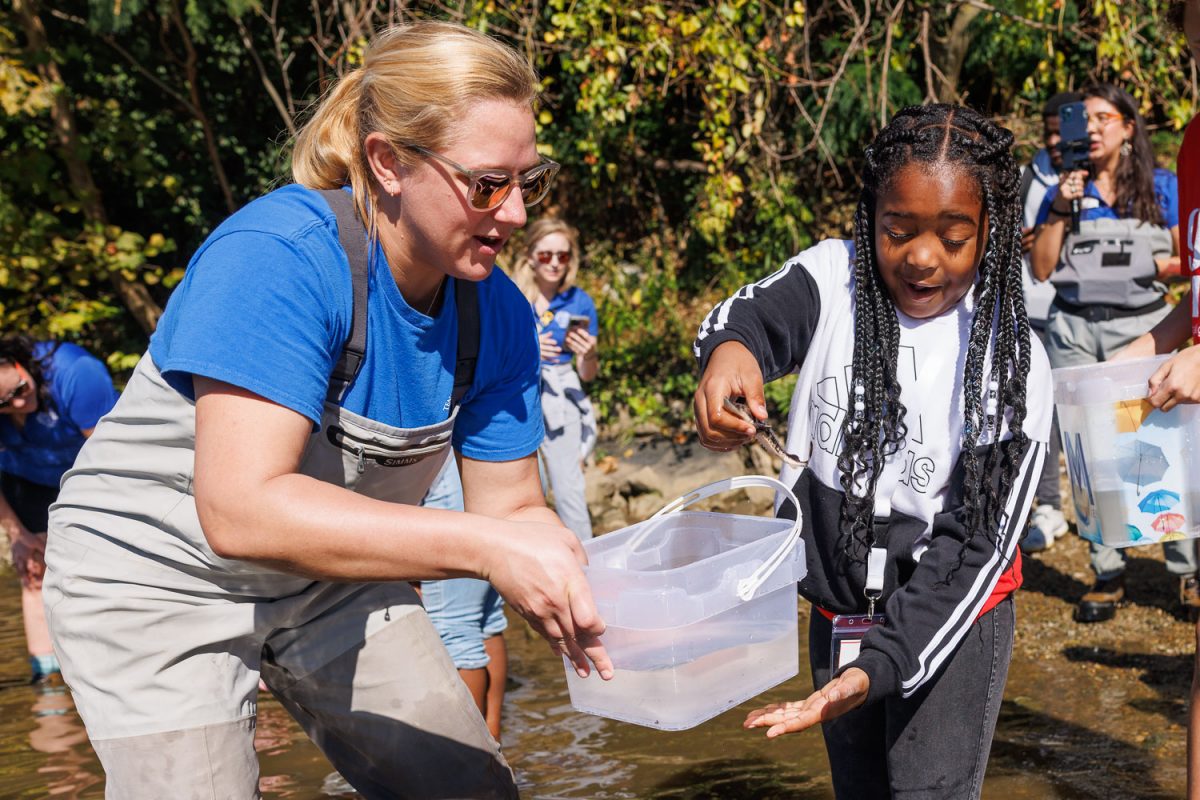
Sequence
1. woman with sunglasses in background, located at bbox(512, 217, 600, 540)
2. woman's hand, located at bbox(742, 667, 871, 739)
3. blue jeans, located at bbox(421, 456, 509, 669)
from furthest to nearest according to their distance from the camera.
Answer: woman with sunglasses in background, located at bbox(512, 217, 600, 540), blue jeans, located at bbox(421, 456, 509, 669), woman's hand, located at bbox(742, 667, 871, 739)

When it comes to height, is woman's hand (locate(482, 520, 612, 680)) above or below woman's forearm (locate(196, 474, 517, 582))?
below

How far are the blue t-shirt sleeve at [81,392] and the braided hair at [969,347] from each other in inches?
143

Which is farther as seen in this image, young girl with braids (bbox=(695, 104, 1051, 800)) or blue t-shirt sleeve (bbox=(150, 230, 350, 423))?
young girl with braids (bbox=(695, 104, 1051, 800))

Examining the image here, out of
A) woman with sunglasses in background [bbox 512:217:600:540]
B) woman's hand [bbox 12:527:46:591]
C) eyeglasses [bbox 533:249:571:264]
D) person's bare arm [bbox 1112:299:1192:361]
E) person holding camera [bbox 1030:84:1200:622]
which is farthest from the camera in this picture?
eyeglasses [bbox 533:249:571:264]

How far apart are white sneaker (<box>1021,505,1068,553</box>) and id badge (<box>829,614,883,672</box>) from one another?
415 cm

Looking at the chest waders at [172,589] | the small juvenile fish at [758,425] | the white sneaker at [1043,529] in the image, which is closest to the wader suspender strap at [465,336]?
the chest waders at [172,589]

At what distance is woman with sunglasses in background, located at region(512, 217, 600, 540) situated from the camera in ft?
19.6

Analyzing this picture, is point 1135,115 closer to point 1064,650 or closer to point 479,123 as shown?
point 1064,650

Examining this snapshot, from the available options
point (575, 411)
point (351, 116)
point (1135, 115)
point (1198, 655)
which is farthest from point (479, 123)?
point (1135, 115)

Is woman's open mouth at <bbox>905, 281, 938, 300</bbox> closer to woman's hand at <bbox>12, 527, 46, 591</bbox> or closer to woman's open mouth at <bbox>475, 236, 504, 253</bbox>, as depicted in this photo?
woman's open mouth at <bbox>475, 236, 504, 253</bbox>

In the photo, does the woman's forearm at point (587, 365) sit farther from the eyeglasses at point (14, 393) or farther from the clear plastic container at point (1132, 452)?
the clear plastic container at point (1132, 452)

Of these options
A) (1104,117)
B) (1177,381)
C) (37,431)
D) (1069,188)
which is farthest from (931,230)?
(37,431)

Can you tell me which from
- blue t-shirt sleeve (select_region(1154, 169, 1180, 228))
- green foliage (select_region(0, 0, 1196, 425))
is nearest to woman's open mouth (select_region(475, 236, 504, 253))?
blue t-shirt sleeve (select_region(1154, 169, 1180, 228))

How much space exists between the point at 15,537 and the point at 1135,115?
5258 mm
